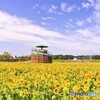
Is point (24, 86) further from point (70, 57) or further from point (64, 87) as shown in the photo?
point (70, 57)

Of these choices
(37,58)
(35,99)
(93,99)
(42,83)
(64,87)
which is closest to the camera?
(93,99)

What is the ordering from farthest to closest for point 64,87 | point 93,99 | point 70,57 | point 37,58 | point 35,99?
Result: point 70,57
point 37,58
point 64,87
point 35,99
point 93,99

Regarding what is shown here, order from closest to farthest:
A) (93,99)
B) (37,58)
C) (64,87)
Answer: (93,99) < (64,87) < (37,58)

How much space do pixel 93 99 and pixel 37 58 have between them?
3451 centimetres

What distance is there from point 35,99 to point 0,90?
3.36ft

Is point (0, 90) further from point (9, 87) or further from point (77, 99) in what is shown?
point (77, 99)

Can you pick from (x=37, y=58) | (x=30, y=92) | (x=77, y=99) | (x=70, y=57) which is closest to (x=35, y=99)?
(x=30, y=92)

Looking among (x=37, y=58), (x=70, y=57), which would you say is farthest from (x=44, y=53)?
(x=70, y=57)

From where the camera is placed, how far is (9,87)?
845 cm

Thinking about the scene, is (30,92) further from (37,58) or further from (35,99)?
(37,58)

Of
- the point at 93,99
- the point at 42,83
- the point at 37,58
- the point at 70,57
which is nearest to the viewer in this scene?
the point at 93,99

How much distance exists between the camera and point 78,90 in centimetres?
812

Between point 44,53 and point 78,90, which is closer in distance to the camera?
point 78,90

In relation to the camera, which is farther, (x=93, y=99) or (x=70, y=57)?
(x=70, y=57)
